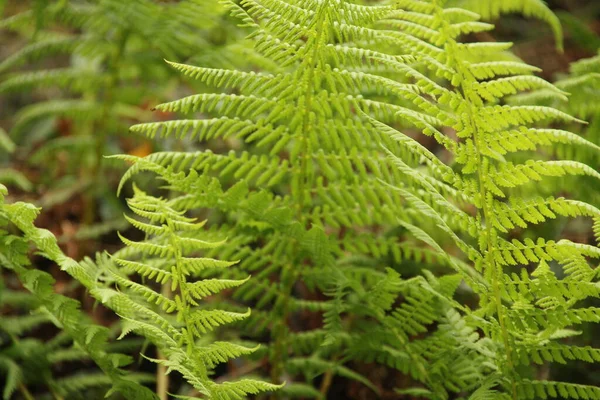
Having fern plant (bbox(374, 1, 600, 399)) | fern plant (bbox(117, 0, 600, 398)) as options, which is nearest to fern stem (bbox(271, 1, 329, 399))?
fern plant (bbox(117, 0, 600, 398))

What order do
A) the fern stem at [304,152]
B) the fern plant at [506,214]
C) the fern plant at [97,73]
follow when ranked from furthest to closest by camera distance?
1. the fern plant at [97,73]
2. the fern stem at [304,152]
3. the fern plant at [506,214]

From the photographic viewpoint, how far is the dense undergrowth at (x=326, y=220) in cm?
113

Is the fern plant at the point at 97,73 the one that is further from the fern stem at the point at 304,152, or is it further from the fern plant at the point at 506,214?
the fern plant at the point at 506,214

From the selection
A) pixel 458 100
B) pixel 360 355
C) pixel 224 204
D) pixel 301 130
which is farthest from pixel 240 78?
pixel 360 355

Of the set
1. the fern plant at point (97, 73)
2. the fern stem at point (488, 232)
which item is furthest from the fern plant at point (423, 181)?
the fern plant at point (97, 73)

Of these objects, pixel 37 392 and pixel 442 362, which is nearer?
pixel 442 362

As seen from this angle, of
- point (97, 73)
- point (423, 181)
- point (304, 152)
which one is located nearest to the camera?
point (423, 181)

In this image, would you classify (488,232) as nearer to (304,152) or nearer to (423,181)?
(423,181)

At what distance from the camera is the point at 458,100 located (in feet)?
3.74

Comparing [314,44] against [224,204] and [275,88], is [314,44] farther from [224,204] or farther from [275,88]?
[224,204]

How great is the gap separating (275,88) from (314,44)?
13 cm

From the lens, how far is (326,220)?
4.92 ft

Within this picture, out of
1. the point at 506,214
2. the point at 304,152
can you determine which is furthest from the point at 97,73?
the point at 506,214

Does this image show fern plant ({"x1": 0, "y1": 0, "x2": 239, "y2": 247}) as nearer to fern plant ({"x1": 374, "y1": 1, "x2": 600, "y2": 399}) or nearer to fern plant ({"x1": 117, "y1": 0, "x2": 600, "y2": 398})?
fern plant ({"x1": 117, "y1": 0, "x2": 600, "y2": 398})
